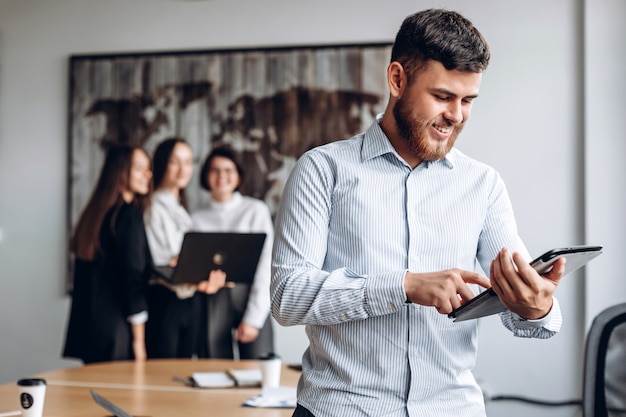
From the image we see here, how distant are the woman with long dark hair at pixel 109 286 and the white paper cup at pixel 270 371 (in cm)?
134

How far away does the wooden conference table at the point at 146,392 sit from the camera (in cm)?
214

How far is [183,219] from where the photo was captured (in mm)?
4578

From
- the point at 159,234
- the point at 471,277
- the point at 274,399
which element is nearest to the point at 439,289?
the point at 471,277

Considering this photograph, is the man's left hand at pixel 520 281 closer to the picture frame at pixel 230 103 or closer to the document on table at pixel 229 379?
the document on table at pixel 229 379

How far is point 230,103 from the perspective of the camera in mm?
4688

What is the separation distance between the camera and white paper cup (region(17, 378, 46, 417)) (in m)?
1.99

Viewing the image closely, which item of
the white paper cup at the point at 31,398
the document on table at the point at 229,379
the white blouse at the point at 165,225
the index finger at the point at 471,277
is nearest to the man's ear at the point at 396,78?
the index finger at the point at 471,277

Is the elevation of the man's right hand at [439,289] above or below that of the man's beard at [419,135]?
below

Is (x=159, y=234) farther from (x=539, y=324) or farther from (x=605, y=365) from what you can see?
(x=539, y=324)

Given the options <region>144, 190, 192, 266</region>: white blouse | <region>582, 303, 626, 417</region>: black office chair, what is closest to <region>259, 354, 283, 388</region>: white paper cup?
<region>582, 303, 626, 417</region>: black office chair

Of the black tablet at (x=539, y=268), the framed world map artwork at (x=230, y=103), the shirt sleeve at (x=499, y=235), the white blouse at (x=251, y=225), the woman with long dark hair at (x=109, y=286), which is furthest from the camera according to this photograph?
the framed world map artwork at (x=230, y=103)

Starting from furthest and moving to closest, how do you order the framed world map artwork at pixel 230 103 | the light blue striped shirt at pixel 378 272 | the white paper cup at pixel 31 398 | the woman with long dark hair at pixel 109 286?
the framed world map artwork at pixel 230 103 → the woman with long dark hair at pixel 109 286 → the white paper cup at pixel 31 398 → the light blue striped shirt at pixel 378 272

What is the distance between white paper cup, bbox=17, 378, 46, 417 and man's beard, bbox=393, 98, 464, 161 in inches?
45.6

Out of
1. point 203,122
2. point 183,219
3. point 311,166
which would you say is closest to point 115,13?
point 203,122
